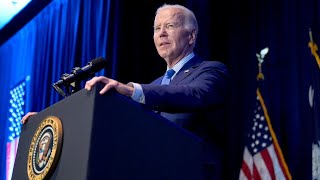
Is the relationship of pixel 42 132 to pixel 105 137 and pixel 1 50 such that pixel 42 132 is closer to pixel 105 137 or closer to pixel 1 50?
pixel 105 137

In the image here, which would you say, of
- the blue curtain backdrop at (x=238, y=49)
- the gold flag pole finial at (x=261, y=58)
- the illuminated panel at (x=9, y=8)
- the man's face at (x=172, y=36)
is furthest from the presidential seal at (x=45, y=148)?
the illuminated panel at (x=9, y=8)

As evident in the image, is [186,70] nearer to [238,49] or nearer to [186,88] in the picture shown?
[186,88]

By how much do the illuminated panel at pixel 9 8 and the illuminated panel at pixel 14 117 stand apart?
87 centimetres

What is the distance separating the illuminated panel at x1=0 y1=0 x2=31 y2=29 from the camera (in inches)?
233

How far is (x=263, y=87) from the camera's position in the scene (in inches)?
156

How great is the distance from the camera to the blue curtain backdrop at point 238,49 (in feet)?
12.0

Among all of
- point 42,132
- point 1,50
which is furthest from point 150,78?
point 1,50

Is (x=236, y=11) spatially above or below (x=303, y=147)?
above

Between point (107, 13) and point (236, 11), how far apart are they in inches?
45.8

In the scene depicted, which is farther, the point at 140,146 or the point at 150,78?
the point at 150,78

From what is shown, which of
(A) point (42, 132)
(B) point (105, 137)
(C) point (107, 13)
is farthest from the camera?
(C) point (107, 13)

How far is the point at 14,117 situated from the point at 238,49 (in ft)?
10.2

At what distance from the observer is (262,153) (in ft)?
12.5

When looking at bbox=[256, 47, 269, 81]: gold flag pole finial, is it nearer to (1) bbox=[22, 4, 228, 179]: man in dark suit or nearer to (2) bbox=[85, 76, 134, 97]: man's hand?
(1) bbox=[22, 4, 228, 179]: man in dark suit
